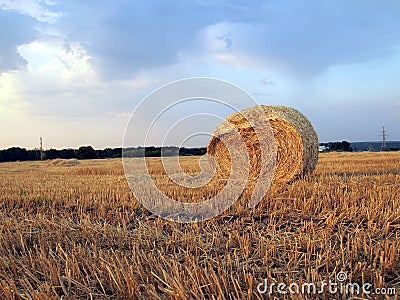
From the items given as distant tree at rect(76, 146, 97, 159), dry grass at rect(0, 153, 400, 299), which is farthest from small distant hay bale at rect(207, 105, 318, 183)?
distant tree at rect(76, 146, 97, 159)

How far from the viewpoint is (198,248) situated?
3760 mm

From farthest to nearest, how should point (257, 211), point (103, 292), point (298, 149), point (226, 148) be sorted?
point (226, 148)
point (298, 149)
point (257, 211)
point (103, 292)

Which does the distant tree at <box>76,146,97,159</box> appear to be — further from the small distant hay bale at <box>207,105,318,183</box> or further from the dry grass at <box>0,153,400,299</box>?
the dry grass at <box>0,153,400,299</box>

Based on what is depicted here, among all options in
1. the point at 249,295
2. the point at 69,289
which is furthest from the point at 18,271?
the point at 249,295

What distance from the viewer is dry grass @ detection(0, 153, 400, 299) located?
9.44 feet

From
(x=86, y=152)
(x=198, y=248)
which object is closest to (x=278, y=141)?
(x=198, y=248)

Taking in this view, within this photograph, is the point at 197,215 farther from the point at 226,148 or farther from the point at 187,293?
the point at 226,148

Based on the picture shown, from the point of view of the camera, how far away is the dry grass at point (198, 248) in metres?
2.88

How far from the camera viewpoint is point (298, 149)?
8445mm

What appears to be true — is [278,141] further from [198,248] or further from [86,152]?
[86,152]

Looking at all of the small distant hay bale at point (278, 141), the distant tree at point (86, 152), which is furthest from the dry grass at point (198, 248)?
the distant tree at point (86, 152)

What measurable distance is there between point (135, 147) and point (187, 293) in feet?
15.4

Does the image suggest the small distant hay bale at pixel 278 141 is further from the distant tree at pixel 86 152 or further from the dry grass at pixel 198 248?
the distant tree at pixel 86 152

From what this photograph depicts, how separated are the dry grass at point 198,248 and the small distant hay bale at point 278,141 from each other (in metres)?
2.09
